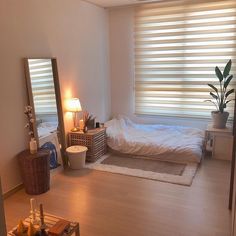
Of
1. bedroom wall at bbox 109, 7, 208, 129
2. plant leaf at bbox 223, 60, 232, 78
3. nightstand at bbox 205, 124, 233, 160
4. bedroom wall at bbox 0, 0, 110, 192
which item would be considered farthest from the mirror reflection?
plant leaf at bbox 223, 60, 232, 78

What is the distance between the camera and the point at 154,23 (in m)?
4.59

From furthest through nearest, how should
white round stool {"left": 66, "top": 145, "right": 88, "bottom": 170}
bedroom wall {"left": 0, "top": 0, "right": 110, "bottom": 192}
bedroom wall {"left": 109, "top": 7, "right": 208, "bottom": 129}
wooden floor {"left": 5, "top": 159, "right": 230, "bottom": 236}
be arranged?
1. bedroom wall {"left": 109, "top": 7, "right": 208, "bottom": 129}
2. white round stool {"left": 66, "top": 145, "right": 88, "bottom": 170}
3. bedroom wall {"left": 0, "top": 0, "right": 110, "bottom": 192}
4. wooden floor {"left": 5, "top": 159, "right": 230, "bottom": 236}

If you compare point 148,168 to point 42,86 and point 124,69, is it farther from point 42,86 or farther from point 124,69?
point 124,69

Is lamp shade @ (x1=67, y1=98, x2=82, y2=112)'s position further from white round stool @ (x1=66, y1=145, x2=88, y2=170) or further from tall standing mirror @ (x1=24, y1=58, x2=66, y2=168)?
white round stool @ (x1=66, y1=145, x2=88, y2=170)

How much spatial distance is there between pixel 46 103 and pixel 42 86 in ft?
0.74

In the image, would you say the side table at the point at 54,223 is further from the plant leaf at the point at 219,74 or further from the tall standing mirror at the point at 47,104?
the plant leaf at the point at 219,74

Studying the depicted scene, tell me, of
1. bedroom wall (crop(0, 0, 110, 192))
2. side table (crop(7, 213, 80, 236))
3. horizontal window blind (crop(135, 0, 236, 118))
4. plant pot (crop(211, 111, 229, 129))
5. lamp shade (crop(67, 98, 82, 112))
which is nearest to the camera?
side table (crop(7, 213, 80, 236))

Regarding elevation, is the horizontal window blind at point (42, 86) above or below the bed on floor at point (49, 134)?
above

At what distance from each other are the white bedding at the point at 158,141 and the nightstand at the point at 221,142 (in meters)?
0.21

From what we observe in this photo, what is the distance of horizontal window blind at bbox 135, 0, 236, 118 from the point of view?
421cm

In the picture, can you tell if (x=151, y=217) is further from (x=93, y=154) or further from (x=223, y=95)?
(x=223, y=95)

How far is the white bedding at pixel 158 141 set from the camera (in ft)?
12.5

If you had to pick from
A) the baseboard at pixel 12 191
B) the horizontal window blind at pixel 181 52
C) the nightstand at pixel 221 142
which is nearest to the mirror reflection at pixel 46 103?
the baseboard at pixel 12 191

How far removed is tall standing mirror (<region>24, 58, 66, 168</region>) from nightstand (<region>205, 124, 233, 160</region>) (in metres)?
2.18
